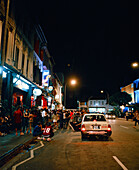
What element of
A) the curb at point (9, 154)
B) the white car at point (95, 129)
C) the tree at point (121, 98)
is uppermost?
the tree at point (121, 98)

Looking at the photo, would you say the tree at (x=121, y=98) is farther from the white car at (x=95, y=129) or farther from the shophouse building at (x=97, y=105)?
the white car at (x=95, y=129)

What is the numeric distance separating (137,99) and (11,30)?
155ft

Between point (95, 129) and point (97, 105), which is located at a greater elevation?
point (97, 105)

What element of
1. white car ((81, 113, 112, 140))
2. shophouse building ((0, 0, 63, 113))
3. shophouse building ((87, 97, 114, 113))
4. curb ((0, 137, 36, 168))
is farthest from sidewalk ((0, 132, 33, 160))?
shophouse building ((87, 97, 114, 113))

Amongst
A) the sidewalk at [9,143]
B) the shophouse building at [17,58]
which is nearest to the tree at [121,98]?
the shophouse building at [17,58]

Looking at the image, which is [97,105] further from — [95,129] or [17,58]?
[95,129]

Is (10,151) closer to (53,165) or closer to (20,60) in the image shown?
(53,165)

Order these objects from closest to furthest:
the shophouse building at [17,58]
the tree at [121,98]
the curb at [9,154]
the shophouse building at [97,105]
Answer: the curb at [9,154]
the shophouse building at [17,58]
the tree at [121,98]
the shophouse building at [97,105]

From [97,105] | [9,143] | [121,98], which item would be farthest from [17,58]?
[97,105]

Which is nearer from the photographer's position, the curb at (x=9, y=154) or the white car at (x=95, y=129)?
the curb at (x=9, y=154)

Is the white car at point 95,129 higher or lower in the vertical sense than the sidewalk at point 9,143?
higher

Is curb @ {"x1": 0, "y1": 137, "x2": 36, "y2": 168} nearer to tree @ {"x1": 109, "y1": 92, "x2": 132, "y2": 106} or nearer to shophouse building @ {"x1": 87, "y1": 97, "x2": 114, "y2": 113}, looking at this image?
tree @ {"x1": 109, "y1": 92, "x2": 132, "y2": 106}

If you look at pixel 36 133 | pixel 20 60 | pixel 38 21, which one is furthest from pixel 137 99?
pixel 36 133

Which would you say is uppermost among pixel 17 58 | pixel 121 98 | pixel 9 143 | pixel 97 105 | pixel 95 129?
pixel 17 58
